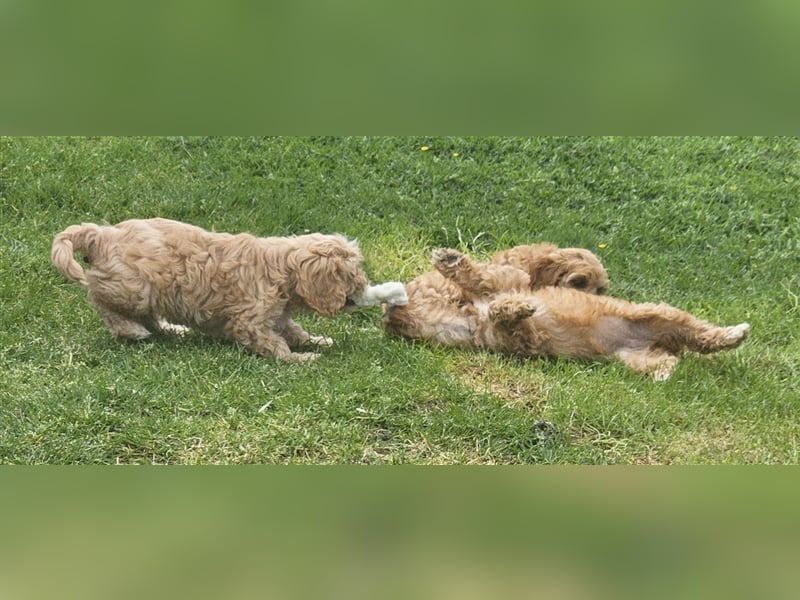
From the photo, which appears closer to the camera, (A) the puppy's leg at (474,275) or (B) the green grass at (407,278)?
(B) the green grass at (407,278)

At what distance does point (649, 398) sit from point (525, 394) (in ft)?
1.99

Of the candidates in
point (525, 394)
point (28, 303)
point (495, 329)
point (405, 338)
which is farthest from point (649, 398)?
point (28, 303)

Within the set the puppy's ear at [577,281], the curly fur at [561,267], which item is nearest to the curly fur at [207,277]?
the curly fur at [561,267]

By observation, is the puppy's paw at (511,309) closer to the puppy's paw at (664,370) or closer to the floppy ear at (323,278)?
the puppy's paw at (664,370)

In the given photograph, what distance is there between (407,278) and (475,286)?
53 cm

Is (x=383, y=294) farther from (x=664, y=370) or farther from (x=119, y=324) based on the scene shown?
(x=664, y=370)

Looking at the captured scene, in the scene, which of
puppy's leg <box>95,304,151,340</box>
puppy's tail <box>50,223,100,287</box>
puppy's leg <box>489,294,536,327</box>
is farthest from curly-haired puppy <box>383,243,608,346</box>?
puppy's tail <box>50,223,100,287</box>

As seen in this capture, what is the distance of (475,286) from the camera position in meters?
5.43

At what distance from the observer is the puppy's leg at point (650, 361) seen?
484 centimetres

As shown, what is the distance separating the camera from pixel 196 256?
4953mm

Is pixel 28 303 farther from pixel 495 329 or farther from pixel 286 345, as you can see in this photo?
pixel 495 329

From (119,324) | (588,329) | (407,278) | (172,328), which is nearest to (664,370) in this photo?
(588,329)

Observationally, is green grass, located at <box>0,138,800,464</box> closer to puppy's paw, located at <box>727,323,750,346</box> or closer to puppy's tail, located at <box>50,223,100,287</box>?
puppy's paw, located at <box>727,323,750,346</box>

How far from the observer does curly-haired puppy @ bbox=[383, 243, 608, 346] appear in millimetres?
5250
